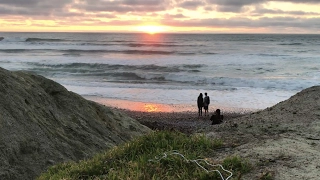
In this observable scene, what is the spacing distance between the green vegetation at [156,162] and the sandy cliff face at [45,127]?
1.52 m

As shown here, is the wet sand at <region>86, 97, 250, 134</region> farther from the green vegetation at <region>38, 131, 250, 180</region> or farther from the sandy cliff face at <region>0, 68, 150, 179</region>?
the green vegetation at <region>38, 131, 250, 180</region>

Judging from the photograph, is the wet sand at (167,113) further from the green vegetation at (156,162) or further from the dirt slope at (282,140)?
the green vegetation at (156,162)

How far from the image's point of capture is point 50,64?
1505 inches

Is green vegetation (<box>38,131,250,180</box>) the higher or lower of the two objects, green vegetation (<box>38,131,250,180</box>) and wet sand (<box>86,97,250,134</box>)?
the higher

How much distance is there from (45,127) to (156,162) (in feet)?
12.1

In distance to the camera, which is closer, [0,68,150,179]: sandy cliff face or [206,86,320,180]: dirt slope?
[206,86,320,180]: dirt slope

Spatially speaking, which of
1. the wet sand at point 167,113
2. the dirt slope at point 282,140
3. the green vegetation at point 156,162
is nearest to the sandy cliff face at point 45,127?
the green vegetation at point 156,162

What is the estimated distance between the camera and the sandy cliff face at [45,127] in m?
5.70

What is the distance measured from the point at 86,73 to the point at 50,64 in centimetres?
803

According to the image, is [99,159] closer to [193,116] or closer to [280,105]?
[280,105]

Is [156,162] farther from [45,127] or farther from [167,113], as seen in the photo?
[167,113]

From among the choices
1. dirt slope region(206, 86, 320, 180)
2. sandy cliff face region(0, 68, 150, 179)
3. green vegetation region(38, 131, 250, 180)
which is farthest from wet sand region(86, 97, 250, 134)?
green vegetation region(38, 131, 250, 180)

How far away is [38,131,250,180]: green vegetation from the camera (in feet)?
11.5

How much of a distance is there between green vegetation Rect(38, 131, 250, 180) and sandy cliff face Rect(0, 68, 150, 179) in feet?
4.98
